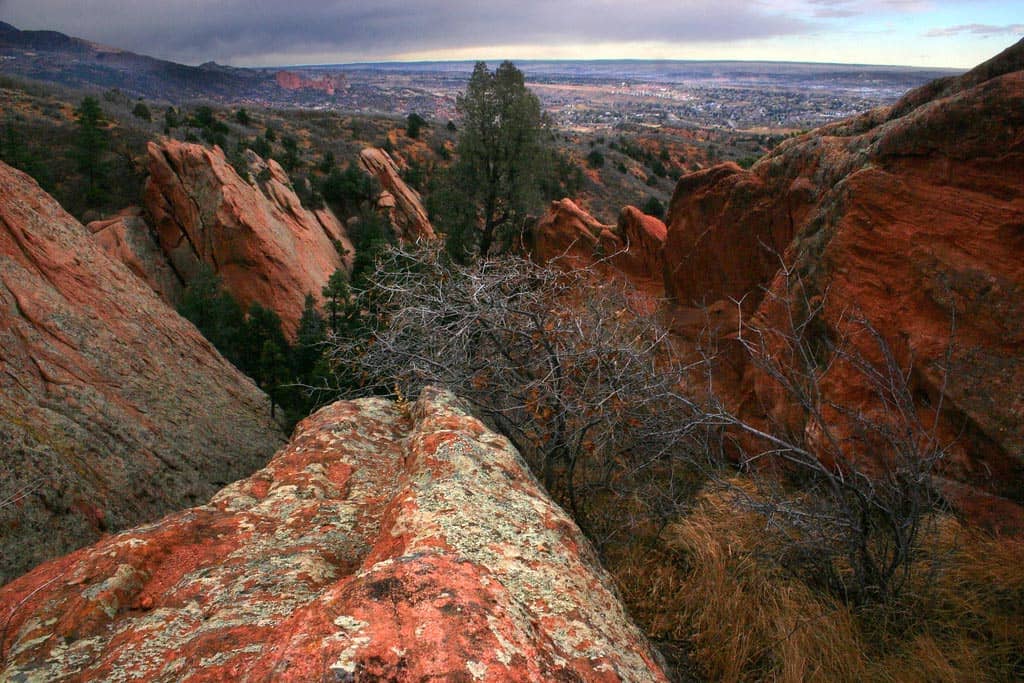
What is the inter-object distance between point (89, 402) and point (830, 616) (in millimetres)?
6133

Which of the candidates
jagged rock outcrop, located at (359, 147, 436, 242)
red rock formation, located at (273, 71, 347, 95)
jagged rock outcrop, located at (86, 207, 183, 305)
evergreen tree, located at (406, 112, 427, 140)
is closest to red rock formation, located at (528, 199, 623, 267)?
jagged rock outcrop, located at (359, 147, 436, 242)

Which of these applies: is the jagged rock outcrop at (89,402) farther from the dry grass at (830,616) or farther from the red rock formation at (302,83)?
the red rock formation at (302,83)

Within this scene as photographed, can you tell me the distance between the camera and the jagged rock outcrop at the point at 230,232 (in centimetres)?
1750

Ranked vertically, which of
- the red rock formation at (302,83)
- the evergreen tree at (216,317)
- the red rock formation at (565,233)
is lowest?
the evergreen tree at (216,317)

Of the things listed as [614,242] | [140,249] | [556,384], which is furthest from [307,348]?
[140,249]

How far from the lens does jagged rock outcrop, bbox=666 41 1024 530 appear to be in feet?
13.4

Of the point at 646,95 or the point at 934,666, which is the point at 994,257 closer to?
the point at 934,666


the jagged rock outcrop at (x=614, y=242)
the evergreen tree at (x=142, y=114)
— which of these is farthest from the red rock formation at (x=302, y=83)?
the jagged rock outcrop at (x=614, y=242)

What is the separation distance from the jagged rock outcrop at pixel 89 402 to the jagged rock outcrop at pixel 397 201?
17.4 meters

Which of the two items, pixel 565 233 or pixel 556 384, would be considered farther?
pixel 565 233

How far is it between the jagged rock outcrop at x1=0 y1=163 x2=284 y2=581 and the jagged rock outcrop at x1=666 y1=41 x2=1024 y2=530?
501cm

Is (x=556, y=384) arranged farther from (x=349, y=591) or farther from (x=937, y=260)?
(x=937, y=260)

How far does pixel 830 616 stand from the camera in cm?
323

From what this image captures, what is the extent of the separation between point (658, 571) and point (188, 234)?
1900 centimetres
